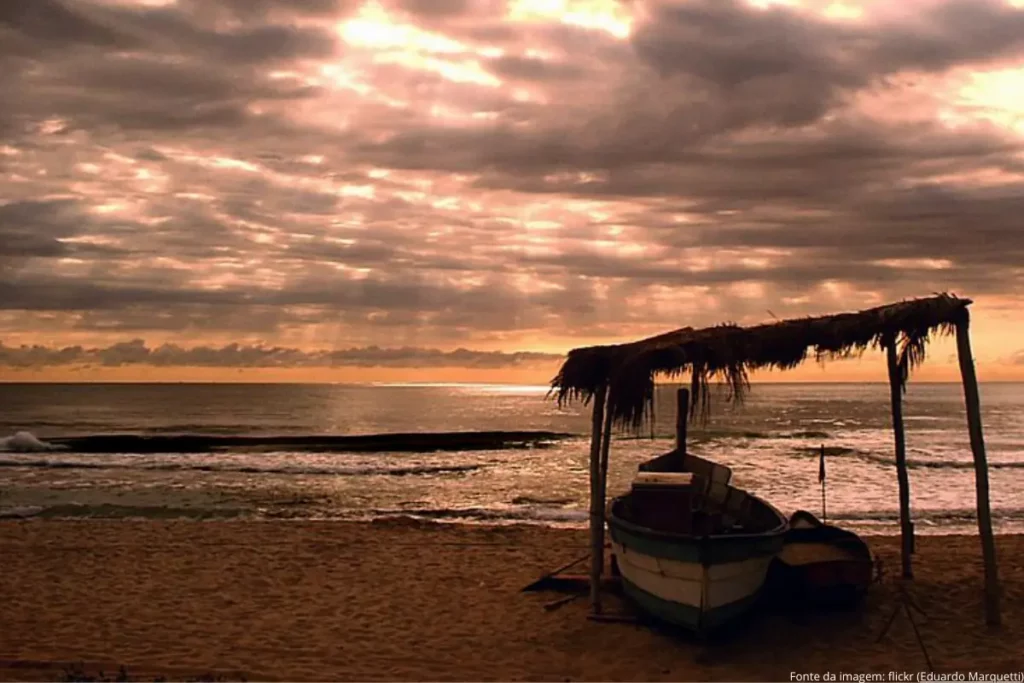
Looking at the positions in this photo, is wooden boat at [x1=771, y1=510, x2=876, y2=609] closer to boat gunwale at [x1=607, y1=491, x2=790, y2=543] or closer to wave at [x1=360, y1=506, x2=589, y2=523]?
boat gunwale at [x1=607, y1=491, x2=790, y2=543]

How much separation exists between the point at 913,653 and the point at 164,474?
1162 inches

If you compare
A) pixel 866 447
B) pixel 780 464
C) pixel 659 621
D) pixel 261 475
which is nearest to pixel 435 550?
pixel 659 621

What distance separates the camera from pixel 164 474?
33.4 metres

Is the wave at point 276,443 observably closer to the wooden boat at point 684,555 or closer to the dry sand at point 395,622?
the dry sand at point 395,622

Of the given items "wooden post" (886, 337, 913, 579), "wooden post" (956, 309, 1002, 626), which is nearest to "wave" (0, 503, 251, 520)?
"wooden post" (886, 337, 913, 579)

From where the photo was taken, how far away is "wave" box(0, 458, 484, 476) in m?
35.2

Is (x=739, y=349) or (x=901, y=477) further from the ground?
(x=739, y=349)

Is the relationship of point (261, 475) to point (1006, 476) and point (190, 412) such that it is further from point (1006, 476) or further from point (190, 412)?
point (190, 412)

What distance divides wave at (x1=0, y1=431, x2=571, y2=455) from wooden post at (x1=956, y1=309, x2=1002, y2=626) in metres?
38.5

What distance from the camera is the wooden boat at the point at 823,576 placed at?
1025cm

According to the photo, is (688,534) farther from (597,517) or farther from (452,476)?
(452,476)

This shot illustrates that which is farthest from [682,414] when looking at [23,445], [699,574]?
[23,445]

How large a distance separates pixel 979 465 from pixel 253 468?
100ft

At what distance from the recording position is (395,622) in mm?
11102
